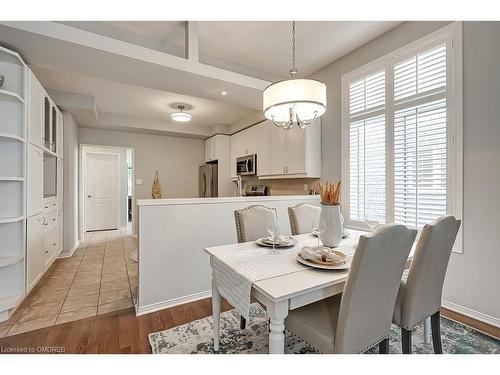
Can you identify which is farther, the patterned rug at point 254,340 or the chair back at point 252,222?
the chair back at point 252,222

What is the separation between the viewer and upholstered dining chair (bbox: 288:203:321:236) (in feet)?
7.57

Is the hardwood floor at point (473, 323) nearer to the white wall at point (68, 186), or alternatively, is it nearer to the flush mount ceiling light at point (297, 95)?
the flush mount ceiling light at point (297, 95)

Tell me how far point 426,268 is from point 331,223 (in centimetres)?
56

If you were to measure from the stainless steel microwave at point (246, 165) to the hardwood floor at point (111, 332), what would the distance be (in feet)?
8.88

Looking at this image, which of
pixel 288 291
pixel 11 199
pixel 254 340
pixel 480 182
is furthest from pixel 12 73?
pixel 480 182

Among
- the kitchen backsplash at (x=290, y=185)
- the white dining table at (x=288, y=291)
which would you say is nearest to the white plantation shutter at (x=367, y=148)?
the kitchen backsplash at (x=290, y=185)

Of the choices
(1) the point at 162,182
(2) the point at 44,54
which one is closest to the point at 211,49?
(2) the point at 44,54

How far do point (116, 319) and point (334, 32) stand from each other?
11.2 feet

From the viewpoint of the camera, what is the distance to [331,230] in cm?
166

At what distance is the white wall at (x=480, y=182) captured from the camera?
74.0 inches

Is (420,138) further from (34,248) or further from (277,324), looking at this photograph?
(34,248)

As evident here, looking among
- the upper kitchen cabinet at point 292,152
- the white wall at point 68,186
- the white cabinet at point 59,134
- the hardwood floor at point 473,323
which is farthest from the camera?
the white wall at point 68,186

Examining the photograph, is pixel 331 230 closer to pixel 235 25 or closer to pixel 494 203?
pixel 494 203

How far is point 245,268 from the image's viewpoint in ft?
4.39
